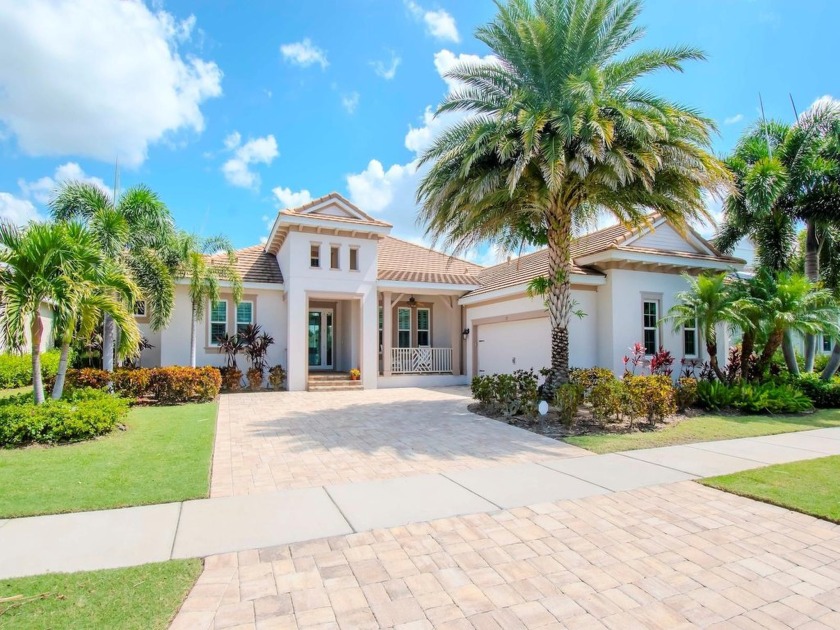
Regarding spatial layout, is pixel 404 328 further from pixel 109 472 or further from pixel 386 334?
pixel 109 472

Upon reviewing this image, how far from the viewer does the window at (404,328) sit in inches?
812

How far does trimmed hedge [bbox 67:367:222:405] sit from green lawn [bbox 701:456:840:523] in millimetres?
12471

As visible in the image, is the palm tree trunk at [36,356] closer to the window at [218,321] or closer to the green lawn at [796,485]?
the window at [218,321]

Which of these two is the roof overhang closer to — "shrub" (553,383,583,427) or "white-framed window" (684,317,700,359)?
"white-framed window" (684,317,700,359)

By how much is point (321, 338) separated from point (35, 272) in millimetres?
12305

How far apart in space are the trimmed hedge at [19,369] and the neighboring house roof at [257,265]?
21.4 feet

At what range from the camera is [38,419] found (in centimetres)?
791

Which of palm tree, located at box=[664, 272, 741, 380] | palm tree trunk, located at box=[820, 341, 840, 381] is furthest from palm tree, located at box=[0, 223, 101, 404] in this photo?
palm tree trunk, located at box=[820, 341, 840, 381]

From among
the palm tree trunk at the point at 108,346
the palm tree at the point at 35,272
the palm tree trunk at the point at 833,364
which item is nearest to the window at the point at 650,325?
the palm tree trunk at the point at 833,364

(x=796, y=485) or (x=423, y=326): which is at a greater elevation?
(x=423, y=326)

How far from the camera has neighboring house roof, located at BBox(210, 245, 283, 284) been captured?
18031mm

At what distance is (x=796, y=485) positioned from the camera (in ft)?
19.4

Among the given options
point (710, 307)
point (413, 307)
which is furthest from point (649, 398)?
point (413, 307)

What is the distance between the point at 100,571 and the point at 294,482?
2636 millimetres
